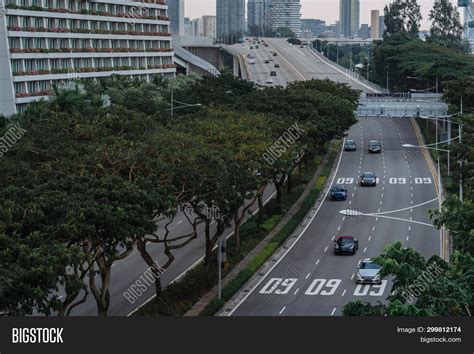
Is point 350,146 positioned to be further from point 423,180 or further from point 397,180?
point 423,180

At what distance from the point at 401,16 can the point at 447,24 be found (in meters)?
10.4

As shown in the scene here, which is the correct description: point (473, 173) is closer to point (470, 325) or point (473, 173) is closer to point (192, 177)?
point (192, 177)

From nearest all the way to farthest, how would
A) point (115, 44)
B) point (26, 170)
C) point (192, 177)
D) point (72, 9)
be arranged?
point (26, 170), point (192, 177), point (72, 9), point (115, 44)

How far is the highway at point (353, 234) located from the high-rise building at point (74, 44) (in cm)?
2969

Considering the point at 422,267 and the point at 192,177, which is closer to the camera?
the point at 422,267

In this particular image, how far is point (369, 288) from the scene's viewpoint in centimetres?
5112

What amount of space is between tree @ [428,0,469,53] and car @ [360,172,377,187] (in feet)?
355

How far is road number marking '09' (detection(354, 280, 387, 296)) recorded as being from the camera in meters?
49.8

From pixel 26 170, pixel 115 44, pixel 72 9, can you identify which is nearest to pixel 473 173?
pixel 26 170

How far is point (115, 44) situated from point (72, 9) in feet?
44.2

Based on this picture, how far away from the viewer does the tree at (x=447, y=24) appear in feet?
622

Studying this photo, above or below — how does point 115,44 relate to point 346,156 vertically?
above

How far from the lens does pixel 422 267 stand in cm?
3022

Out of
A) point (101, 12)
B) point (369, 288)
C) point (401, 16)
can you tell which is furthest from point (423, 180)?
point (401, 16)
